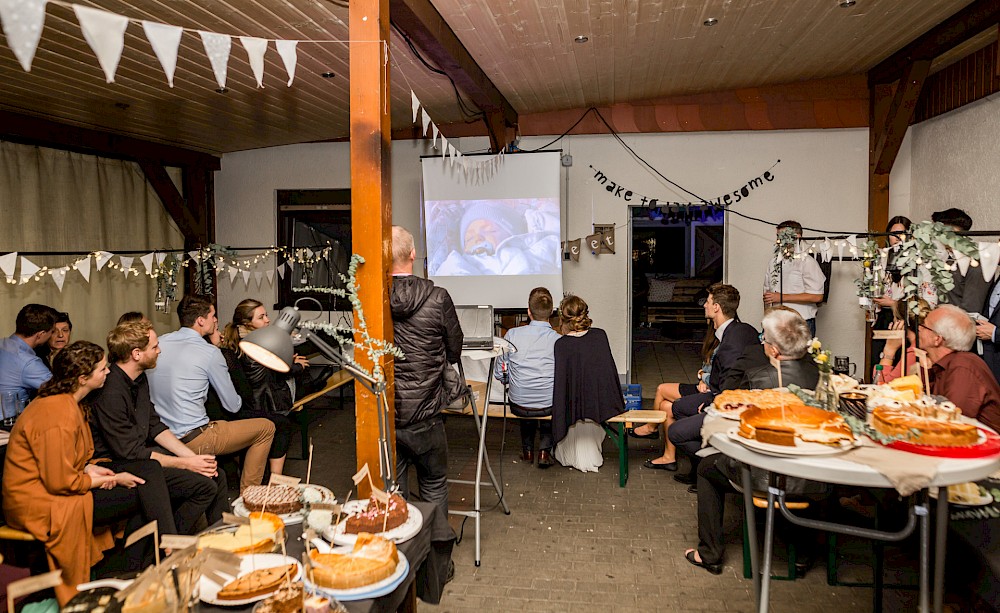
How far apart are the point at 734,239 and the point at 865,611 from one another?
467 centimetres

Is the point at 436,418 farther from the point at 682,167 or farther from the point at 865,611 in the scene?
the point at 682,167

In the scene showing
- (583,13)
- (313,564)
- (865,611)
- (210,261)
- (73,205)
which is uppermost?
(583,13)

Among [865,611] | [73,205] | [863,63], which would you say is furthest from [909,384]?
[73,205]

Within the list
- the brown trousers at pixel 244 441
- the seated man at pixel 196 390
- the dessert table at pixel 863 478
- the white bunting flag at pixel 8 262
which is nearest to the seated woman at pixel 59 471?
the seated man at pixel 196 390

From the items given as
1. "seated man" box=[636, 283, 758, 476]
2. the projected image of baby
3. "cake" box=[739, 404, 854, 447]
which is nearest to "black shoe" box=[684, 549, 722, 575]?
"seated man" box=[636, 283, 758, 476]

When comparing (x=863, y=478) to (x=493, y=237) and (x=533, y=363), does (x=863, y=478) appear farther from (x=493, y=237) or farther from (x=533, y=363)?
(x=493, y=237)

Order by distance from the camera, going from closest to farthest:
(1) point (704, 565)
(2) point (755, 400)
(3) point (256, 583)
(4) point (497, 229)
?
(3) point (256, 583) → (2) point (755, 400) → (1) point (704, 565) → (4) point (497, 229)

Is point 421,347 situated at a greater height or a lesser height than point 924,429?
greater

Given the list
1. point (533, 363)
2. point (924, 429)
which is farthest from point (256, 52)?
point (533, 363)

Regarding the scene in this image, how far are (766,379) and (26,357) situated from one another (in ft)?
12.7

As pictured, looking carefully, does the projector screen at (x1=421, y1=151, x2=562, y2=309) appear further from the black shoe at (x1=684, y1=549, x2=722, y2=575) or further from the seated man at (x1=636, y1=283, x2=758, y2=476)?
the black shoe at (x1=684, y1=549, x2=722, y2=575)

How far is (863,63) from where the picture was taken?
20.6ft

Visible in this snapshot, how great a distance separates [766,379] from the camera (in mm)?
3135

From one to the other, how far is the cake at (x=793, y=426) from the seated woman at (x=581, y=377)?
1.98m
